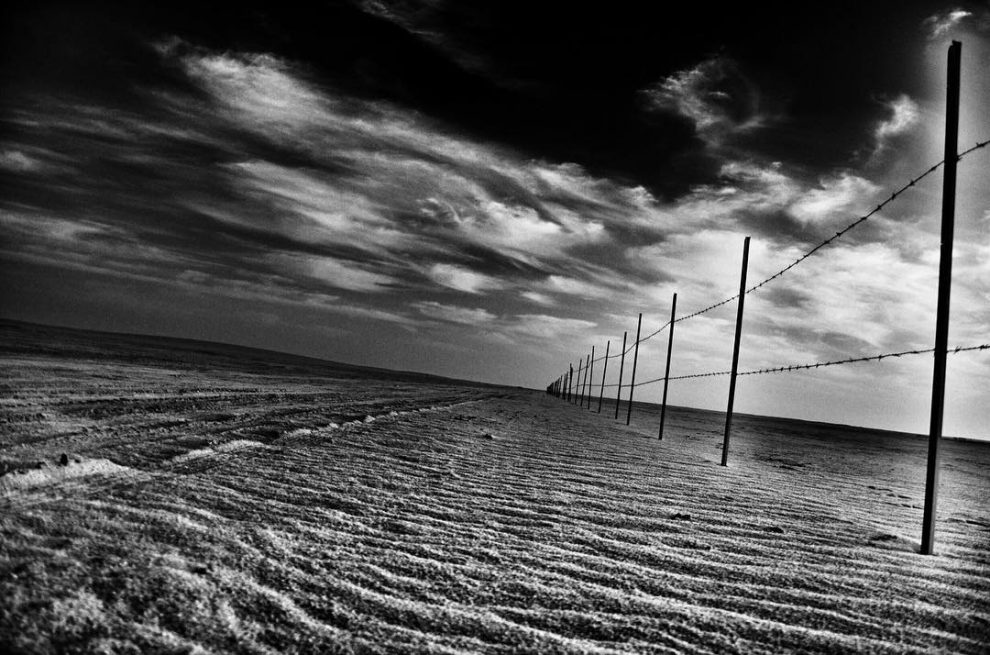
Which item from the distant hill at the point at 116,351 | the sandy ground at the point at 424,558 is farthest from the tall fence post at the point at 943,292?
the distant hill at the point at 116,351

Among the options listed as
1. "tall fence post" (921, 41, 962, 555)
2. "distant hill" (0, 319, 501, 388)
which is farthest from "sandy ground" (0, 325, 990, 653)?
"distant hill" (0, 319, 501, 388)

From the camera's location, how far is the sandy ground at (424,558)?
2.05m

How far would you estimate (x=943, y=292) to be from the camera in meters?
4.05

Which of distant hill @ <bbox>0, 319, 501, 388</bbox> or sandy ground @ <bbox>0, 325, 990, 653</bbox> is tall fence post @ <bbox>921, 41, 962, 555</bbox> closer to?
sandy ground @ <bbox>0, 325, 990, 653</bbox>

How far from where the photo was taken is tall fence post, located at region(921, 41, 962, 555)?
383 cm

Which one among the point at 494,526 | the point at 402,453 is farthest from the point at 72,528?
the point at 402,453

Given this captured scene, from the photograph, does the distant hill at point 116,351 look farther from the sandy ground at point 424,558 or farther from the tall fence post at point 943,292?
the tall fence post at point 943,292

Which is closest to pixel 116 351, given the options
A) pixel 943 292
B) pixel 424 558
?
pixel 424 558

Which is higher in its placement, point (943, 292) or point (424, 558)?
point (943, 292)

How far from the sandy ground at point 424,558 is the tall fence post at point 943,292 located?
363 millimetres

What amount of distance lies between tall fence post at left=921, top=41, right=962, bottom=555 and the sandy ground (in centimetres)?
36

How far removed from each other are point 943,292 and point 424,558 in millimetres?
4045

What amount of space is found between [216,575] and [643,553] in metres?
2.16

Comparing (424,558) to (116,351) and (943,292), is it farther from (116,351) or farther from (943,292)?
(116,351)
